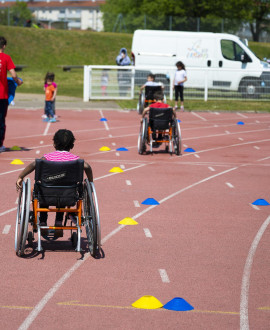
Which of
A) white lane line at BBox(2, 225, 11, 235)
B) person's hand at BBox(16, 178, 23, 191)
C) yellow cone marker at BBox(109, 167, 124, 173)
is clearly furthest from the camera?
yellow cone marker at BBox(109, 167, 124, 173)

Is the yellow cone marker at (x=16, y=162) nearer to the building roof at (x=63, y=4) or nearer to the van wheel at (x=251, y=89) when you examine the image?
the van wheel at (x=251, y=89)

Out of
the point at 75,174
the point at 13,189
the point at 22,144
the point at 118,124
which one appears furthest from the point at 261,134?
the point at 75,174

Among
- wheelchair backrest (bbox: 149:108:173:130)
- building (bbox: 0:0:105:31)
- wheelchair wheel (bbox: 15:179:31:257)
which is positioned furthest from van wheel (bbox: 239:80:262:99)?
building (bbox: 0:0:105:31)

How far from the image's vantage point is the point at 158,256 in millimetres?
7238

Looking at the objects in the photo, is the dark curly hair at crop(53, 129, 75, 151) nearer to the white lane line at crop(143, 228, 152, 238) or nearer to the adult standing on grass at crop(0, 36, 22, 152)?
the white lane line at crop(143, 228, 152, 238)

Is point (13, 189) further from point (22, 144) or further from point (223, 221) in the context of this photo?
point (22, 144)

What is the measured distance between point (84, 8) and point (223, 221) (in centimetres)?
17344

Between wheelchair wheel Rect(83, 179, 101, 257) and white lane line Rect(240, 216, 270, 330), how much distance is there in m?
1.36

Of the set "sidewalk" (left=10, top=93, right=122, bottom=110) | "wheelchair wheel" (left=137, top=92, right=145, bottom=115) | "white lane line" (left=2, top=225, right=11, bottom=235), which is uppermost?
"wheelchair wheel" (left=137, top=92, right=145, bottom=115)

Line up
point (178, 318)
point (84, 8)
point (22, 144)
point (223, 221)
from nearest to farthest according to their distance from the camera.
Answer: point (178, 318)
point (223, 221)
point (22, 144)
point (84, 8)

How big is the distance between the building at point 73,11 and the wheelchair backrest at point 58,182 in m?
171

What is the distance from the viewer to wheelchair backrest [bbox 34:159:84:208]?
6.97 m

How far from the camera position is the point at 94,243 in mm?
7004

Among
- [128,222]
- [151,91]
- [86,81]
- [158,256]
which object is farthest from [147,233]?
[86,81]
